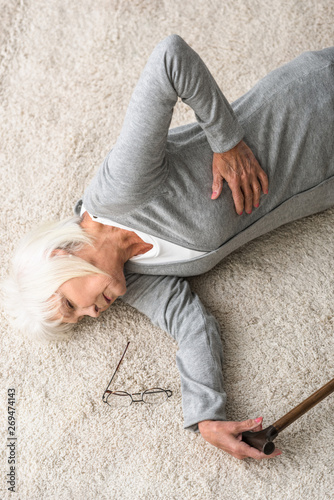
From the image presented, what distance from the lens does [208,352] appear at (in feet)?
4.00

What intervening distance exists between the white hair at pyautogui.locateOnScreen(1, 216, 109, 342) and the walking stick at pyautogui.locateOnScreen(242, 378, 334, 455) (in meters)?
0.52

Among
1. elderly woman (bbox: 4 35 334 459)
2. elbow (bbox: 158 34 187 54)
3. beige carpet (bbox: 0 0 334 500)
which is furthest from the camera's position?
beige carpet (bbox: 0 0 334 500)

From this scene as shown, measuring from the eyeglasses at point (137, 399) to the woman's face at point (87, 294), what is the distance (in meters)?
0.24

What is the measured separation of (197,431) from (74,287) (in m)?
0.48

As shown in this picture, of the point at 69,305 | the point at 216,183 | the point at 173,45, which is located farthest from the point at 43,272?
the point at 173,45

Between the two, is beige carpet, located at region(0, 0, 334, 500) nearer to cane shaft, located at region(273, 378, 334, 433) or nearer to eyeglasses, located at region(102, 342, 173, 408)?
eyeglasses, located at region(102, 342, 173, 408)

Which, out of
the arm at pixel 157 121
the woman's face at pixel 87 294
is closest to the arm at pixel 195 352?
the woman's face at pixel 87 294

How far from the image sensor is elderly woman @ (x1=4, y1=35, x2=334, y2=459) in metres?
1.08

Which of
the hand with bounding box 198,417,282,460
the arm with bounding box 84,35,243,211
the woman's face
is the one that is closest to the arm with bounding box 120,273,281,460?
the hand with bounding box 198,417,282,460

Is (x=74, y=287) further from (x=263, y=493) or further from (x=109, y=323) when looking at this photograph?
(x=263, y=493)

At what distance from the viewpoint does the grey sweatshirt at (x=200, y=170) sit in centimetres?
101

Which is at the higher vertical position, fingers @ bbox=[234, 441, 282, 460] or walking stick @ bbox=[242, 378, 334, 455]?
walking stick @ bbox=[242, 378, 334, 455]

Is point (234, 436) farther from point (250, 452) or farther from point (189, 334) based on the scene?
point (189, 334)

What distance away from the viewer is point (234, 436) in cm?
113
